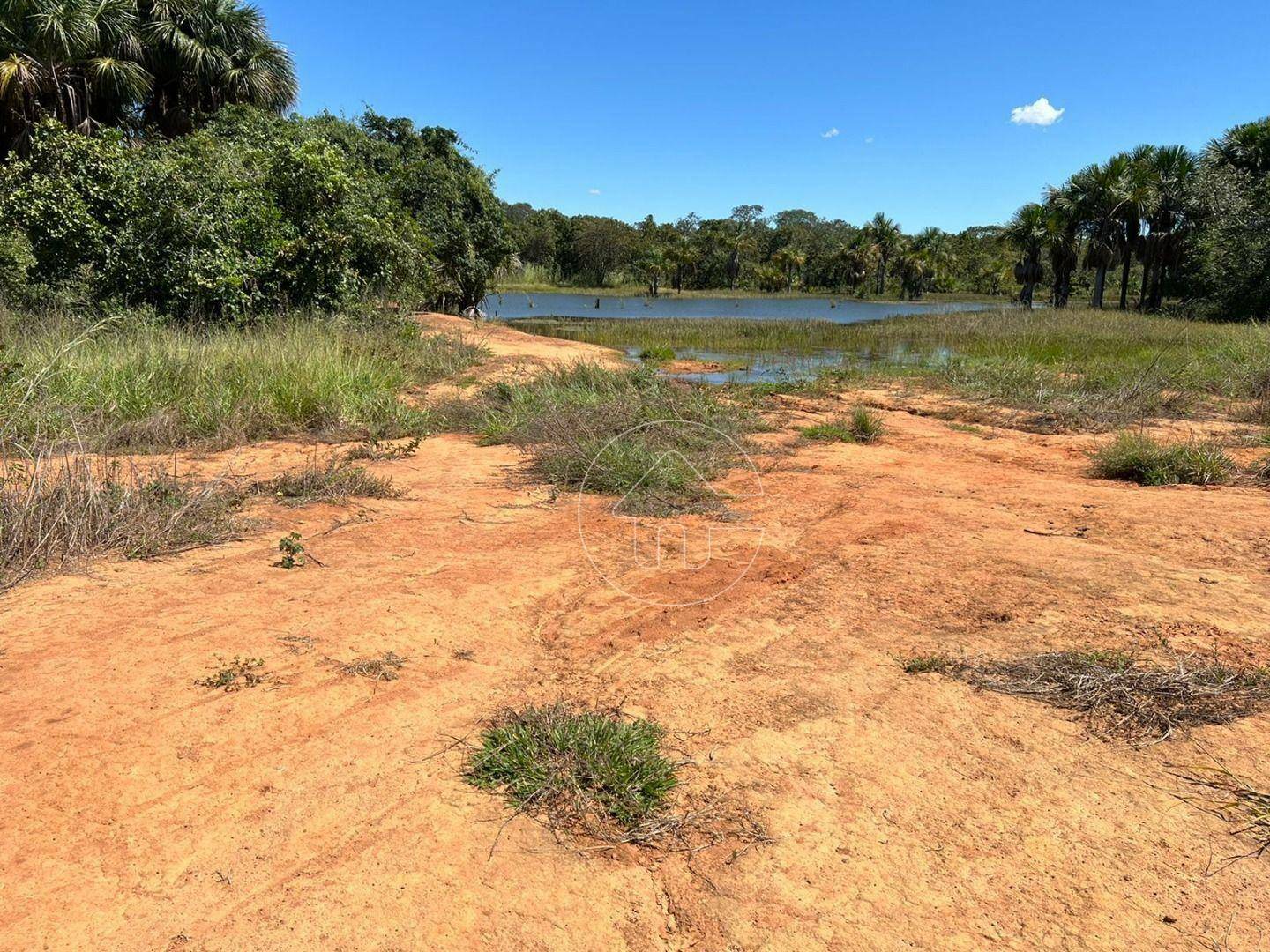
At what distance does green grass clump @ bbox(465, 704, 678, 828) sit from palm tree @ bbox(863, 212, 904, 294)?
65783 millimetres

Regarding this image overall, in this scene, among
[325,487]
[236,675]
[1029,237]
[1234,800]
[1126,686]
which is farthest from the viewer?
[1029,237]

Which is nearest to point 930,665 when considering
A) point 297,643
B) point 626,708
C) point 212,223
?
point 626,708

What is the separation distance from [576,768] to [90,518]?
3.69 m

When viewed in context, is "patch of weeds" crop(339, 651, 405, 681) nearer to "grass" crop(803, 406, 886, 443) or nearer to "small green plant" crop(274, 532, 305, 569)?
"small green plant" crop(274, 532, 305, 569)

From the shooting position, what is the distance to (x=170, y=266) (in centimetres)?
1054

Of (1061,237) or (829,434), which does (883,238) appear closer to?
(1061,237)

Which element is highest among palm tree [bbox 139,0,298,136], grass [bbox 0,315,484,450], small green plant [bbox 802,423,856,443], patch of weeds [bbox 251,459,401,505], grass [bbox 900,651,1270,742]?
palm tree [bbox 139,0,298,136]

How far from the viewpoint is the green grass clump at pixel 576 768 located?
2.49 meters

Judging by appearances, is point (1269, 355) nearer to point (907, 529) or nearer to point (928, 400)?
point (928, 400)

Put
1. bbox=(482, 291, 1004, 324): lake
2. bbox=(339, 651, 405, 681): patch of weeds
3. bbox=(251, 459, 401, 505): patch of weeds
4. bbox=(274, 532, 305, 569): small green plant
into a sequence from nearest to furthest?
bbox=(339, 651, 405, 681): patch of weeds
bbox=(274, 532, 305, 569): small green plant
bbox=(251, 459, 401, 505): patch of weeds
bbox=(482, 291, 1004, 324): lake

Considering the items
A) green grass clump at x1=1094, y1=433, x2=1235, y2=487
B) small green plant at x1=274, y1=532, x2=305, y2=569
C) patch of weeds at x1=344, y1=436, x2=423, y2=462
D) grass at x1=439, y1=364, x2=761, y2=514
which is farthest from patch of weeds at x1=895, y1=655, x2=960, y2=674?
patch of weeds at x1=344, y1=436, x2=423, y2=462

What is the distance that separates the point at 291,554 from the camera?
15.0 ft

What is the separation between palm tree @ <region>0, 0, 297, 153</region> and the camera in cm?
1711

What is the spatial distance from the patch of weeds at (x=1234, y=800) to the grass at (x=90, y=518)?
17.0ft
